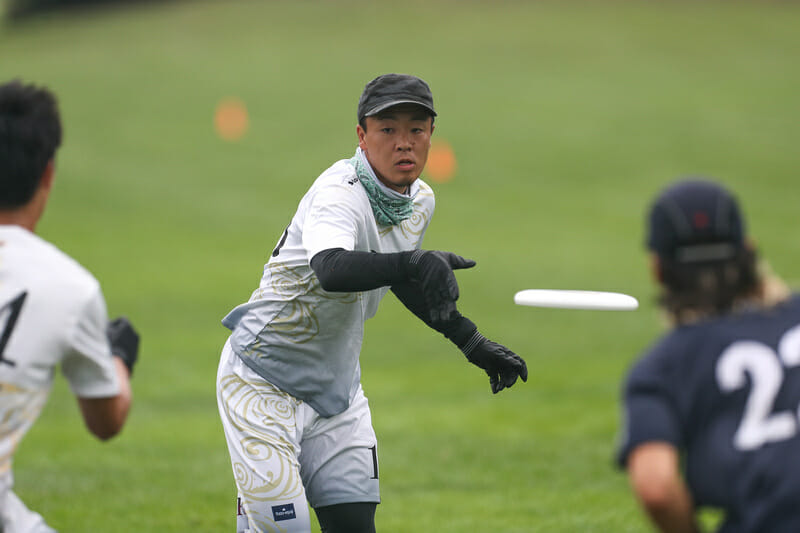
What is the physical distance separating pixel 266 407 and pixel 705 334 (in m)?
Answer: 2.46

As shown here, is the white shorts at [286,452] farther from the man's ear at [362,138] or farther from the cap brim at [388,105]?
the cap brim at [388,105]

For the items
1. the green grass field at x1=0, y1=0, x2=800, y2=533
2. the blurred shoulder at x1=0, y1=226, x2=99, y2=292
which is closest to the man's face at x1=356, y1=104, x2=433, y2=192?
the blurred shoulder at x1=0, y1=226, x2=99, y2=292

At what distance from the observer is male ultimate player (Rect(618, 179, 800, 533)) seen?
3.05 metres

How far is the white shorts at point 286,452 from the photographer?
4816 mm

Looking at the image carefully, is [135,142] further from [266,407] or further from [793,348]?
[793,348]

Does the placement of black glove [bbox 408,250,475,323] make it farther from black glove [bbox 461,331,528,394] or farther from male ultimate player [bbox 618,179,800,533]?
male ultimate player [bbox 618,179,800,533]

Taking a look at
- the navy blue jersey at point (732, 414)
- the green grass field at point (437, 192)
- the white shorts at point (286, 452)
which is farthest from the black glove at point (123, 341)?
the green grass field at point (437, 192)

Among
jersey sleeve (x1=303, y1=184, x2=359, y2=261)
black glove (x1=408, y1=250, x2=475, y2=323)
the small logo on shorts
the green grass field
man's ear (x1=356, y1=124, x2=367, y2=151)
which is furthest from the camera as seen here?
the green grass field

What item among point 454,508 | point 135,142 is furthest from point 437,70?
point 454,508

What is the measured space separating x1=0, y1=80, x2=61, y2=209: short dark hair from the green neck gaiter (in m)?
1.78

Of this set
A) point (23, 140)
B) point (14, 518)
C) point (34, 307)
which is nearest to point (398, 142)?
point (23, 140)

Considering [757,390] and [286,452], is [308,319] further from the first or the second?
[757,390]

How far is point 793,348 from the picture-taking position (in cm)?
310

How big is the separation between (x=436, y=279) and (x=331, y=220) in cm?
68
